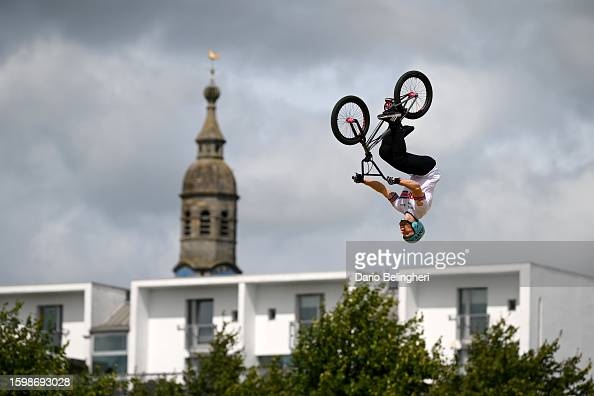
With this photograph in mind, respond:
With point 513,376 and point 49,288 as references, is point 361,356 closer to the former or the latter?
point 513,376

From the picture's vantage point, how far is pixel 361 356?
9056cm

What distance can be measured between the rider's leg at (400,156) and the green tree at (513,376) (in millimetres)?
48776

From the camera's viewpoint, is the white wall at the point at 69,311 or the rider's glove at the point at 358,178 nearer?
the rider's glove at the point at 358,178

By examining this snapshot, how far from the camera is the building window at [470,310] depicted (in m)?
127

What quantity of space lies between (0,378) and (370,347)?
1791cm

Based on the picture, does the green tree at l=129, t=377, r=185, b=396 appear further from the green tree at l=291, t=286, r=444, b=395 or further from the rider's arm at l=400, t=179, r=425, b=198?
the rider's arm at l=400, t=179, r=425, b=198

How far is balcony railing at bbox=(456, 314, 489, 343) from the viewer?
413 feet

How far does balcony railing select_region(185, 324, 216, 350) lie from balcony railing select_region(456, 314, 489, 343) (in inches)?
793

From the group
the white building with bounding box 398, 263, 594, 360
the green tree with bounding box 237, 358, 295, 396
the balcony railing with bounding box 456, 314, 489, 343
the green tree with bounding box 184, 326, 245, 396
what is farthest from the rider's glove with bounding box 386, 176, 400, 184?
the balcony railing with bounding box 456, 314, 489, 343

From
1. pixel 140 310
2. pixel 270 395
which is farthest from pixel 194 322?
pixel 270 395

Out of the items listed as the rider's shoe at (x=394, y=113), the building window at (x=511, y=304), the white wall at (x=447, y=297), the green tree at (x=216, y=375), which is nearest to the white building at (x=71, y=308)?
the white wall at (x=447, y=297)

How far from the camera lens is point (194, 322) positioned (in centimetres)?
14038

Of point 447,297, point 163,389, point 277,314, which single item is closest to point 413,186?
point 163,389

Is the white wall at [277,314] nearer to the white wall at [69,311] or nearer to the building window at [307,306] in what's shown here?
the building window at [307,306]
